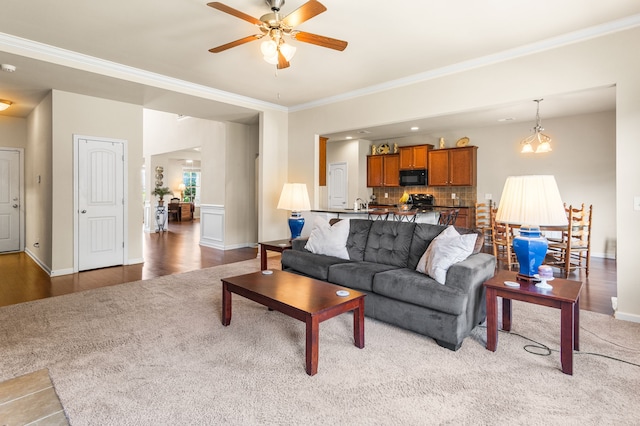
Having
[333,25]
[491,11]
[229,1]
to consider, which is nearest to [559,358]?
[491,11]

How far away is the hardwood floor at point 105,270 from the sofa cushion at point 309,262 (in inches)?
82.9

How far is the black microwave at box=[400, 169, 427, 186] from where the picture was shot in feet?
26.6

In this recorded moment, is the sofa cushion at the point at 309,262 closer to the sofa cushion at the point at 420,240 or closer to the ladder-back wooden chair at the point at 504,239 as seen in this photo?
the sofa cushion at the point at 420,240

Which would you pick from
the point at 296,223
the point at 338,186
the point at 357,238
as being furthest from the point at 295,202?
the point at 338,186

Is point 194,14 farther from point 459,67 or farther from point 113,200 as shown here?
point 113,200

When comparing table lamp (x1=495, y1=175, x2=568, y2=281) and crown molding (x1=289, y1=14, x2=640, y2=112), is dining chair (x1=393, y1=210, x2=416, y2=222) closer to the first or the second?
crown molding (x1=289, y1=14, x2=640, y2=112)

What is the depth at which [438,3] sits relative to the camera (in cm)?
304

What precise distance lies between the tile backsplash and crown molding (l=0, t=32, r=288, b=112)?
4526 millimetres

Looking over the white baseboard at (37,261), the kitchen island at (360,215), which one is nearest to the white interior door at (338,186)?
the kitchen island at (360,215)

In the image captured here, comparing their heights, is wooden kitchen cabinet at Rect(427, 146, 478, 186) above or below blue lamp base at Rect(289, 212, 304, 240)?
above

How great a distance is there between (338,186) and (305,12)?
6862mm

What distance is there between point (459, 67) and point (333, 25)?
6.17 ft

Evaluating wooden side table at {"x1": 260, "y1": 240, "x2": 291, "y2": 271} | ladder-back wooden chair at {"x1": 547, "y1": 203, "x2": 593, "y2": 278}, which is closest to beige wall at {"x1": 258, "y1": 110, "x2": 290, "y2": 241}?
wooden side table at {"x1": 260, "y1": 240, "x2": 291, "y2": 271}

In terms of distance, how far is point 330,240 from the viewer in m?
3.95
